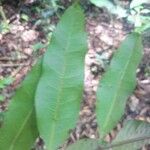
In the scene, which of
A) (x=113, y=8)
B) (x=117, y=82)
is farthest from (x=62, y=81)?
(x=113, y=8)

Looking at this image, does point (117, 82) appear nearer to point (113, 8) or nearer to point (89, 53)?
point (89, 53)

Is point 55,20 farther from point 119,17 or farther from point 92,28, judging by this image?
point 119,17

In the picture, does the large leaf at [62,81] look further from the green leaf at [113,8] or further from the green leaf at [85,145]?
the green leaf at [113,8]

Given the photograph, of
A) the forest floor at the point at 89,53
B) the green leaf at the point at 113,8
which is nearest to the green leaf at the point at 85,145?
the forest floor at the point at 89,53

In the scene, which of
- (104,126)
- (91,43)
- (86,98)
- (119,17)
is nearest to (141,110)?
(86,98)

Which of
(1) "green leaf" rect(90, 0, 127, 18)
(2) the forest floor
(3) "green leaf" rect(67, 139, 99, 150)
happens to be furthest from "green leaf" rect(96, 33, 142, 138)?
(1) "green leaf" rect(90, 0, 127, 18)

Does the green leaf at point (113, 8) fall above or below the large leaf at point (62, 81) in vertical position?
below
